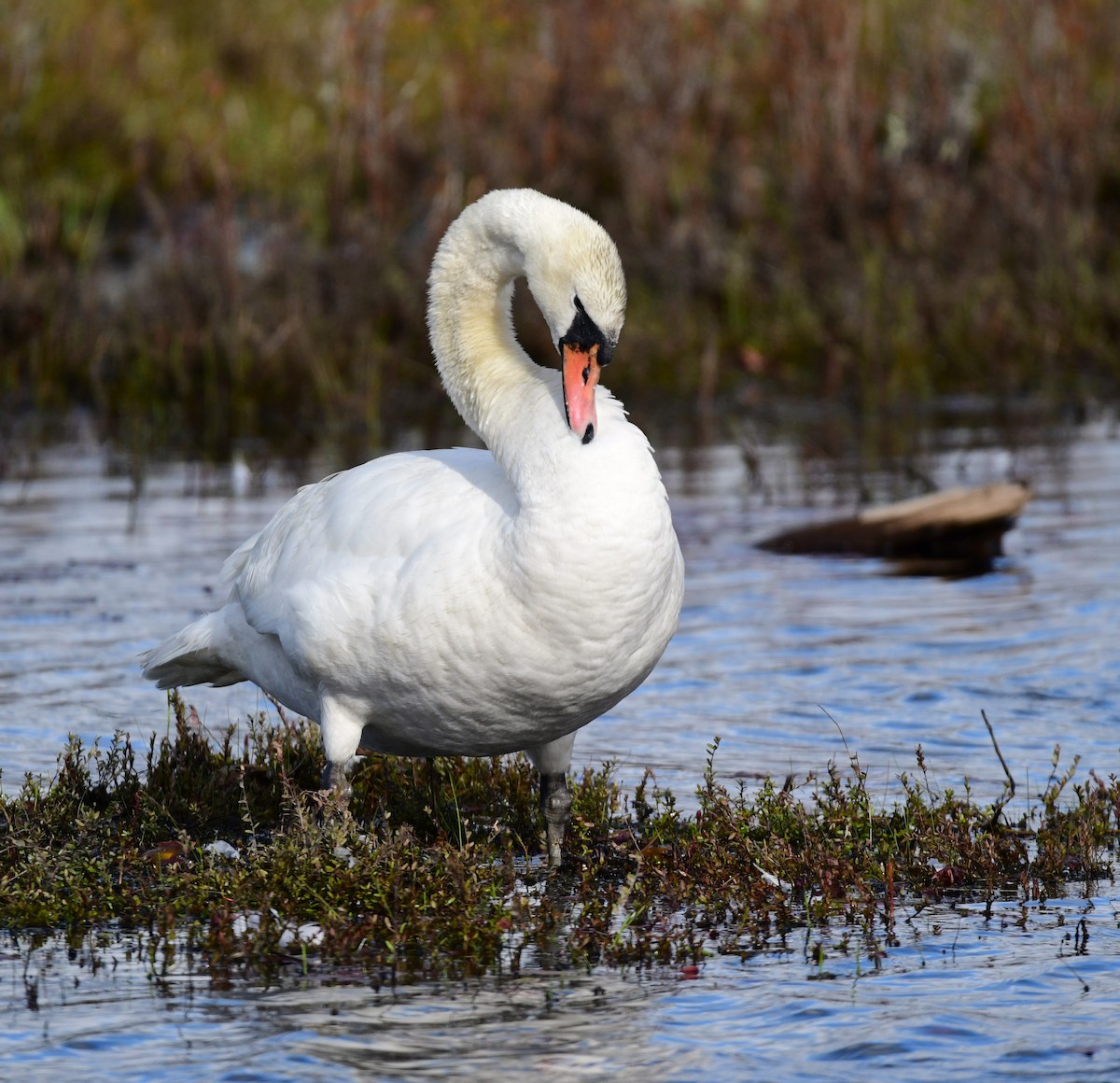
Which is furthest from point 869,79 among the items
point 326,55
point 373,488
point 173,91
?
point 373,488

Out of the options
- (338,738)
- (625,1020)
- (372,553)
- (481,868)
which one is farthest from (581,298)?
(625,1020)

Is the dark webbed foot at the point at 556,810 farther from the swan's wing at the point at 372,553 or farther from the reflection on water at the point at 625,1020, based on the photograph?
the reflection on water at the point at 625,1020

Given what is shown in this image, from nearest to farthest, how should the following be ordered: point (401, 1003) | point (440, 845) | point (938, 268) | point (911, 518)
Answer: point (401, 1003), point (440, 845), point (911, 518), point (938, 268)

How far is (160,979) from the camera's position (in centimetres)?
431

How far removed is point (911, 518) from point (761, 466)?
8.87 ft

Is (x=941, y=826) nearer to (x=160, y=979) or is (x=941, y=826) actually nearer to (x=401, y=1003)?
(x=401, y=1003)

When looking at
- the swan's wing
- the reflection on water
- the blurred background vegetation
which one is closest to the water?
the reflection on water

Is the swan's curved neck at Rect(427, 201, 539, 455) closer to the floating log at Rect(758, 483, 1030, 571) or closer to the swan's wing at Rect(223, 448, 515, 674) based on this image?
the swan's wing at Rect(223, 448, 515, 674)

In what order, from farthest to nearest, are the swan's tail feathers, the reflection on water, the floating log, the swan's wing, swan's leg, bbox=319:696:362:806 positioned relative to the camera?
the floating log
the swan's tail feathers
swan's leg, bbox=319:696:362:806
the swan's wing
the reflection on water

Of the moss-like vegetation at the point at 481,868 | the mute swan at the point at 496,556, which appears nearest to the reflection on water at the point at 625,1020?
the moss-like vegetation at the point at 481,868

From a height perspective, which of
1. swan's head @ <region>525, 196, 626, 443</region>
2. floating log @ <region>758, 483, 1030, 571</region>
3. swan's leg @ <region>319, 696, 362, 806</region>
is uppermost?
swan's head @ <region>525, 196, 626, 443</region>

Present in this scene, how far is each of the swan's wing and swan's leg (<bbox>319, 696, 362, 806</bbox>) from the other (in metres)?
0.13

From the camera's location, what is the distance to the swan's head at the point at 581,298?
15.8 feet

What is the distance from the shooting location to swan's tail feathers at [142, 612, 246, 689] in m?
5.77
